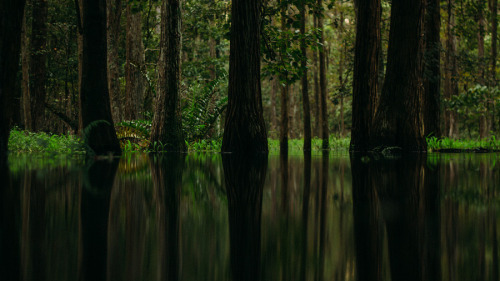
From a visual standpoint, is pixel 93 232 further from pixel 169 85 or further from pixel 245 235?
pixel 169 85

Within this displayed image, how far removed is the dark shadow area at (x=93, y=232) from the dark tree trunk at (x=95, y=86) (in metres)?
3.56

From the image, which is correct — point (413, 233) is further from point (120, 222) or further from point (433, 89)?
point (433, 89)

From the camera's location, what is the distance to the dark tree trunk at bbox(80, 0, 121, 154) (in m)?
5.36

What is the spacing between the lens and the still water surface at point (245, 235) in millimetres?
827

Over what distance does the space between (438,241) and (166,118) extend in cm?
800

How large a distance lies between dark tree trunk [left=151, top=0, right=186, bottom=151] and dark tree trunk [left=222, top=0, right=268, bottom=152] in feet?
7.07

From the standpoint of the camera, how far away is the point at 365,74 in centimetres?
945

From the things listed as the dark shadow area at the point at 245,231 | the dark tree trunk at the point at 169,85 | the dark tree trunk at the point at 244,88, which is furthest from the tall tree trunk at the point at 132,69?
the dark shadow area at the point at 245,231

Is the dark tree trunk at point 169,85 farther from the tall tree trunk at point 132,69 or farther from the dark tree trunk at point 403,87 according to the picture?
the tall tree trunk at point 132,69

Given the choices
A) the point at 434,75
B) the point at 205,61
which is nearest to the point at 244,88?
the point at 434,75

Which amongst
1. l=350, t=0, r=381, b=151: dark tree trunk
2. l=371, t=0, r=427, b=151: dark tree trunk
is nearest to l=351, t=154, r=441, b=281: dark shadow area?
l=371, t=0, r=427, b=151: dark tree trunk

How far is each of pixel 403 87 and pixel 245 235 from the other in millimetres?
7671

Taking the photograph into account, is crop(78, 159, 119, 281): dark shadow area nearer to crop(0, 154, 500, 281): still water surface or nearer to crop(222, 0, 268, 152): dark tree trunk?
crop(0, 154, 500, 281): still water surface

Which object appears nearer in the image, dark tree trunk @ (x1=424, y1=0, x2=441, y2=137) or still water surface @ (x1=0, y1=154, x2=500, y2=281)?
still water surface @ (x1=0, y1=154, x2=500, y2=281)
